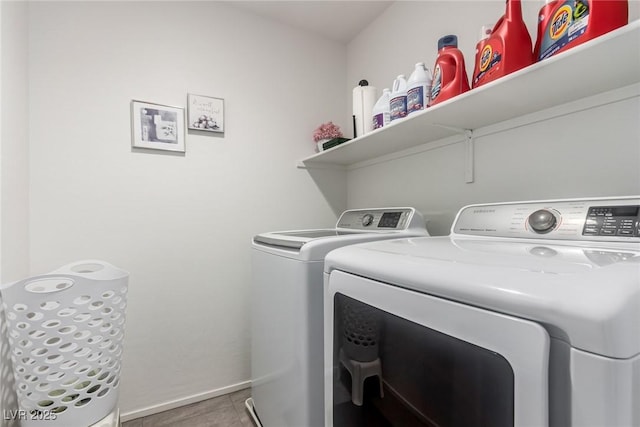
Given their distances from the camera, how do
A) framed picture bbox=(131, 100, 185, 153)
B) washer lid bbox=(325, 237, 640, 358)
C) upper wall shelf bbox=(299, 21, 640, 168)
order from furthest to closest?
framed picture bbox=(131, 100, 185, 153)
upper wall shelf bbox=(299, 21, 640, 168)
washer lid bbox=(325, 237, 640, 358)

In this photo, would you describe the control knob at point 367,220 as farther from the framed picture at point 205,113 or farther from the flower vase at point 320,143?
the framed picture at point 205,113

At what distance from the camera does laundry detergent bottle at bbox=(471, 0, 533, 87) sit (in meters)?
0.97

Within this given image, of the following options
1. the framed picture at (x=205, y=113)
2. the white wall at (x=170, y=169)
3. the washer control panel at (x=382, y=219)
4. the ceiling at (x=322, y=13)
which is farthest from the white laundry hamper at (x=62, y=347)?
the ceiling at (x=322, y=13)

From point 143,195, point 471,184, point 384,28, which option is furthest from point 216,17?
point 471,184

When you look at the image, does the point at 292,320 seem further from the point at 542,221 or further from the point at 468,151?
the point at 468,151

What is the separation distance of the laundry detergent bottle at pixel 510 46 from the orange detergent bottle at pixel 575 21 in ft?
0.17

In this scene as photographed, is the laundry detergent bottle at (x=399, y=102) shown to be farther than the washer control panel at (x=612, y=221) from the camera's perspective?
Yes

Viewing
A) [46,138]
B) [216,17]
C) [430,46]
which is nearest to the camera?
[46,138]

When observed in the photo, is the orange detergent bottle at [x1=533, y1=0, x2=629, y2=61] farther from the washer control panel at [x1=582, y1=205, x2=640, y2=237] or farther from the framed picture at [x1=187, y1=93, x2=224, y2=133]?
the framed picture at [x1=187, y1=93, x2=224, y2=133]

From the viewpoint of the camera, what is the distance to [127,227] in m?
1.66

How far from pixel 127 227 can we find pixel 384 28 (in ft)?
6.85

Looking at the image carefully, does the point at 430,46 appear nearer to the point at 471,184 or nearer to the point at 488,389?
the point at 471,184

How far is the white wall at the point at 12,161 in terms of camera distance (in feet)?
3.55

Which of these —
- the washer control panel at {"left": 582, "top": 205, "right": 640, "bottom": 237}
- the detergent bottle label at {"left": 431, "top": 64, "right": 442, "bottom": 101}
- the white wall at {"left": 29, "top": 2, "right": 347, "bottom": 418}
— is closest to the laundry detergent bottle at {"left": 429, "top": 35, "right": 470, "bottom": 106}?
the detergent bottle label at {"left": 431, "top": 64, "right": 442, "bottom": 101}
